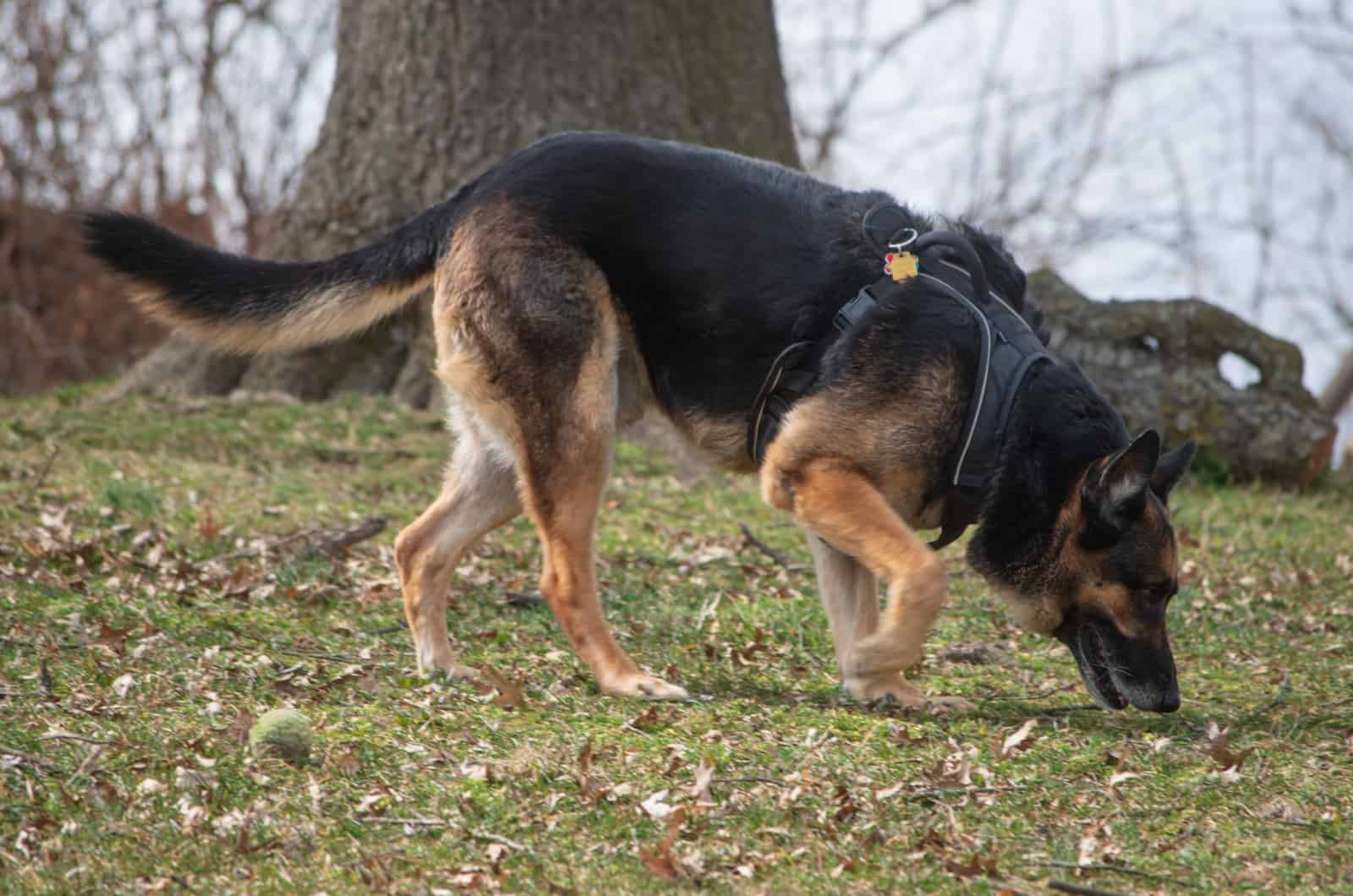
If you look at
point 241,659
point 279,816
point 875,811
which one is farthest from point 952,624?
point 279,816

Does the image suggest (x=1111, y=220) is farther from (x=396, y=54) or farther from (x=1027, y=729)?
(x=1027, y=729)

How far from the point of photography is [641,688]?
4410mm

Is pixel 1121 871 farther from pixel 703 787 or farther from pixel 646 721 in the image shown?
pixel 646 721

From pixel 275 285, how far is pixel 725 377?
164 centimetres

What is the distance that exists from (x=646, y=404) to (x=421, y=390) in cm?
426

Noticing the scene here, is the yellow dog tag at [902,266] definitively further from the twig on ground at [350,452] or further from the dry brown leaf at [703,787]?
the twig on ground at [350,452]

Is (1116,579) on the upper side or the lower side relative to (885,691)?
upper

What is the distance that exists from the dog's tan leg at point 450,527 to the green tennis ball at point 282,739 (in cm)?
119

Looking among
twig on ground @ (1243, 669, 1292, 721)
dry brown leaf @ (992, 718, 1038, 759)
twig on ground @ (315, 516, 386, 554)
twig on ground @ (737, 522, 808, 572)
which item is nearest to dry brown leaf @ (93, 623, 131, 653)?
twig on ground @ (315, 516, 386, 554)

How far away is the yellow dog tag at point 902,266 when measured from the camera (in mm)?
4441

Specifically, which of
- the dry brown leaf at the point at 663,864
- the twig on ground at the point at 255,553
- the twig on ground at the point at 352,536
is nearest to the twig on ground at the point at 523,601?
the twig on ground at the point at 352,536

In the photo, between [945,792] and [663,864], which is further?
[945,792]

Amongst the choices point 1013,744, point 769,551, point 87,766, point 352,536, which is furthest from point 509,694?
point 769,551

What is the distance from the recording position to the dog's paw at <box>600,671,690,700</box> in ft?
14.4
